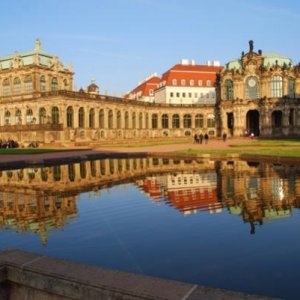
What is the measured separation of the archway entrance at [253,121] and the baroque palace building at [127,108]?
165 mm

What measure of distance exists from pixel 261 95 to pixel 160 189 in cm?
7705

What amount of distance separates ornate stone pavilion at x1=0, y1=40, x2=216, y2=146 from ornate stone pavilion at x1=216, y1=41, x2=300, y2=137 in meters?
16.5

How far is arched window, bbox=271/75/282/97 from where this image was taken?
90.6 metres

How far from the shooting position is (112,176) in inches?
1030

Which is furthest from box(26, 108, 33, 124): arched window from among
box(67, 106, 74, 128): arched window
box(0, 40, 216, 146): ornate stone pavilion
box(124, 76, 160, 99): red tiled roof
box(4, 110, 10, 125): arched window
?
box(124, 76, 160, 99): red tiled roof

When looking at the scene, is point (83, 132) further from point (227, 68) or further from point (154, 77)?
point (154, 77)

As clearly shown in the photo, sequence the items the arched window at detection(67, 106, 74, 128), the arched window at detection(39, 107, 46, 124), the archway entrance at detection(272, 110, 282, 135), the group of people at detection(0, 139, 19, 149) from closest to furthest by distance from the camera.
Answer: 1. the group of people at detection(0, 139, 19, 149)
2. the arched window at detection(67, 106, 74, 128)
3. the arched window at detection(39, 107, 46, 124)
4. the archway entrance at detection(272, 110, 282, 135)

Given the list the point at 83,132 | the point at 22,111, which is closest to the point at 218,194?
the point at 83,132

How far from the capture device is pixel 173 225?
513 inches

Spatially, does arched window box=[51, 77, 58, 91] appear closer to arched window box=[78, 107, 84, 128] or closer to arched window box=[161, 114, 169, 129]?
arched window box=[78, 107, 84, 128]

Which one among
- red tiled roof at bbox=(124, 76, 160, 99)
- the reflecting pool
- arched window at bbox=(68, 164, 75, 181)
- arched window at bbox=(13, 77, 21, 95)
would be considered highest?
red tiled roof at bbox=(124, 76, 160, 99)

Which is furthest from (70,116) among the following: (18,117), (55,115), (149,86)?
(149,86)

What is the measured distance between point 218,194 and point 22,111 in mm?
64821

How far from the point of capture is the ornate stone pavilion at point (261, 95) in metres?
90.4
